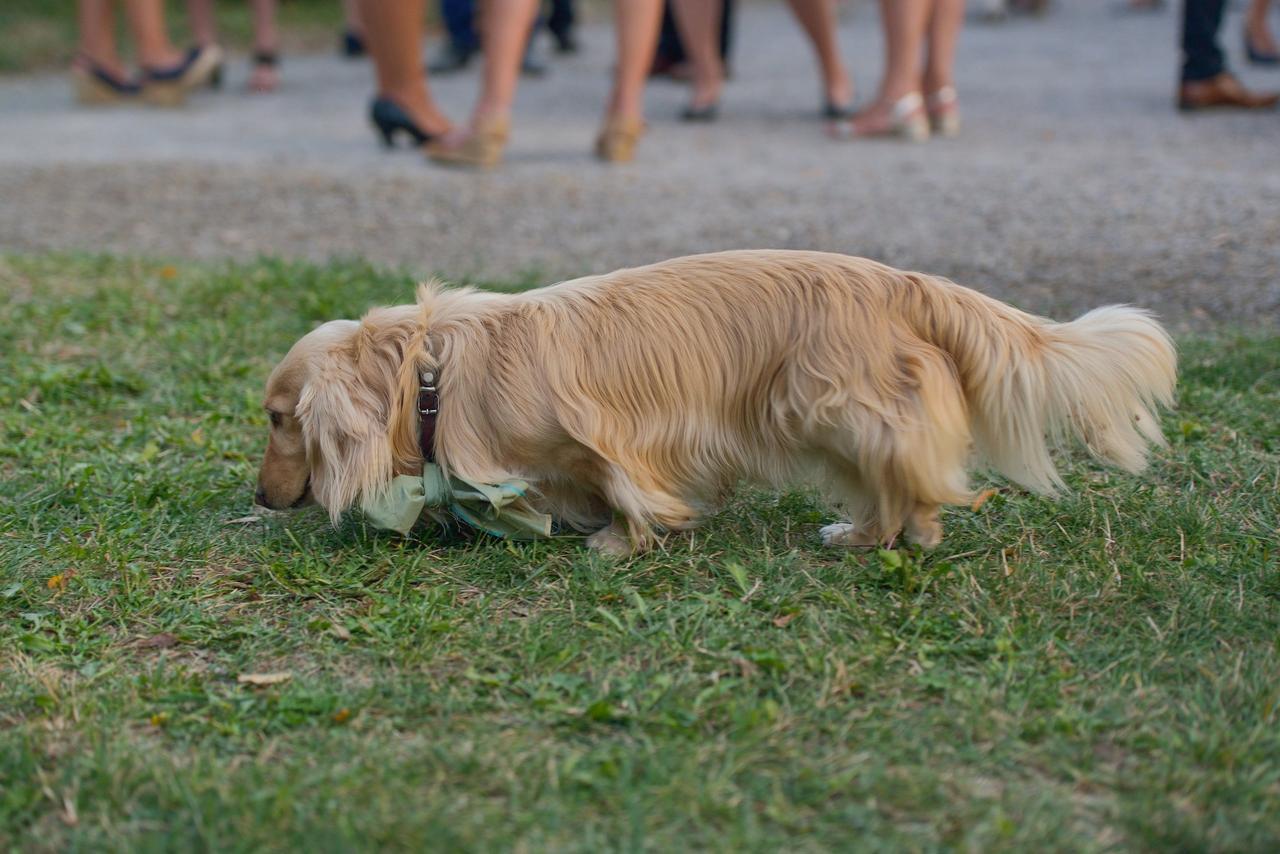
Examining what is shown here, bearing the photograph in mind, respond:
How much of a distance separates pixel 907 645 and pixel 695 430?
0.77 m

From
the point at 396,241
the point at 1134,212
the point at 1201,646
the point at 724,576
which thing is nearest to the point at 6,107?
the point at 396,241

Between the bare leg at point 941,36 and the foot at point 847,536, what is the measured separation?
16.2 feet

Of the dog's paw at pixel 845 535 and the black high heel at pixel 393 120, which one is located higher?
the black high heel at pixel 393 120

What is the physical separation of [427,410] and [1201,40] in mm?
6281

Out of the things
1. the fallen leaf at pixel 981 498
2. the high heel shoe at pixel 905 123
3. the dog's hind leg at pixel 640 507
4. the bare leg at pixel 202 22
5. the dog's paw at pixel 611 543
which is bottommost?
the fallen leaf at pixel 981 498

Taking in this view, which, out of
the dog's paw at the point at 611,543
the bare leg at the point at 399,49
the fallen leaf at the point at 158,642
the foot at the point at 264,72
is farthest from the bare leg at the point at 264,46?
the fallen leaf at the point at 158,642

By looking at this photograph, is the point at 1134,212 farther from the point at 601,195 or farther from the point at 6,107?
the point at 6,107

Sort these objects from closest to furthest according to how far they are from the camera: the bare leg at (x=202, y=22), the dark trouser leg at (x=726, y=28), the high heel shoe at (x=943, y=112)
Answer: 1. the high heel shoe at (x=943, y=112)
2. the dark trouser leg at (x=726, y=28)
3. the bare leg at (x=202, y=22)

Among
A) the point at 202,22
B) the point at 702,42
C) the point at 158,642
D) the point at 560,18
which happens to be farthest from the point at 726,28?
the point at 158,642

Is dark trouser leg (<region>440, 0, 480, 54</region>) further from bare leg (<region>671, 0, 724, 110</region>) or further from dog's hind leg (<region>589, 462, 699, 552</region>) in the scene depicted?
dog's hind leg (<region>589, 462, 699, 552</region>)

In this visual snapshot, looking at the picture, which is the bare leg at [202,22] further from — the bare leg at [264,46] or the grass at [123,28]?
the grass at [123,28]

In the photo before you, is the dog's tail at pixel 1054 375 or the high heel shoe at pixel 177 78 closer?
the dog's tail at pixel 1054 375

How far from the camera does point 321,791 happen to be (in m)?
2.35

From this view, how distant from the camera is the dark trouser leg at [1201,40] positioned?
7637 mm
